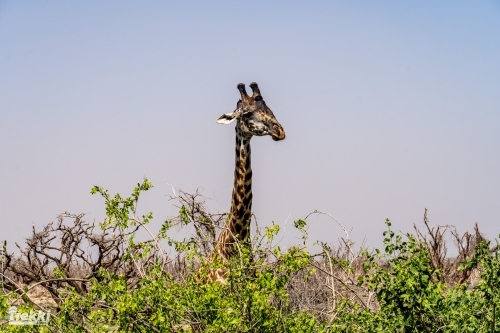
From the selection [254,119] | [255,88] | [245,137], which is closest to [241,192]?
[245,137]

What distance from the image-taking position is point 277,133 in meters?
8.13

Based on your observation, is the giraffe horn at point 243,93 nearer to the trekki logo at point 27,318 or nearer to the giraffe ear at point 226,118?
the giraffe ear at point 226,118

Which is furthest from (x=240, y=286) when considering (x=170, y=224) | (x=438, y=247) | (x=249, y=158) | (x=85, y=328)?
(x=438, y=247)

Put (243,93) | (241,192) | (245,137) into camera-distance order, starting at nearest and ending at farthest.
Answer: (241,192) → (245,137) → (243,93)

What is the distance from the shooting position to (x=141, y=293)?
5.08 m

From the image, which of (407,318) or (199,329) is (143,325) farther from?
(407,318)

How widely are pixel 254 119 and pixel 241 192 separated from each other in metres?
0.76

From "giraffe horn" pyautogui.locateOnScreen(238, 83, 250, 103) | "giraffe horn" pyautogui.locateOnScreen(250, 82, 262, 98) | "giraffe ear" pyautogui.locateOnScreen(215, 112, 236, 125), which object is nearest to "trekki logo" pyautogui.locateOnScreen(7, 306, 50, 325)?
"giraffe ear" pyautogui.locateOnScreen(215, 112, 236, 125)

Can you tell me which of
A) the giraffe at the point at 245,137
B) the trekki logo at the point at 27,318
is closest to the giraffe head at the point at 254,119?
the giraffe at the point at 245,137

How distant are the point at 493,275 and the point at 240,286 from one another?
62.8 inches

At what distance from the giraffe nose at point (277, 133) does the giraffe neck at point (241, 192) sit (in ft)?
0.94

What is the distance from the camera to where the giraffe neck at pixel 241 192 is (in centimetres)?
786

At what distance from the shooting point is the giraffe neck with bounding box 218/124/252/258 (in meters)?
7.86

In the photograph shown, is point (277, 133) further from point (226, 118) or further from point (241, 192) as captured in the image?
point (241, 192)
